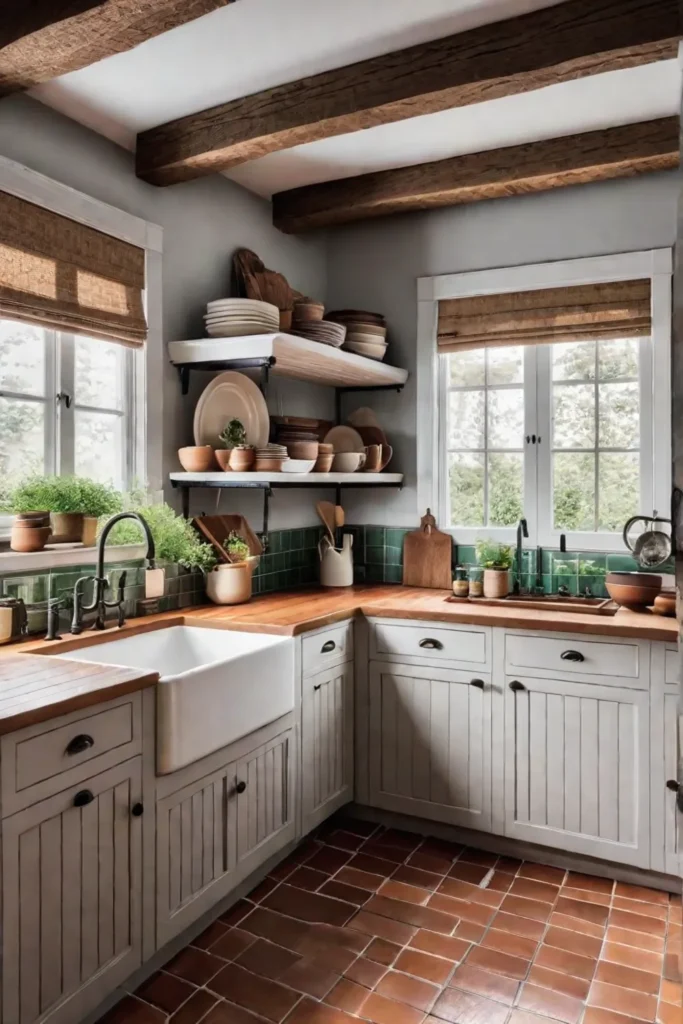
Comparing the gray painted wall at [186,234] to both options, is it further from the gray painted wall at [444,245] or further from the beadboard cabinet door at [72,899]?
the beadboard cabinet door at [72,899]

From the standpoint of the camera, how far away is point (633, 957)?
7.59 ft

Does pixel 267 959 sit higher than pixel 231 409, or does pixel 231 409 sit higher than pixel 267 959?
pixel 231 409

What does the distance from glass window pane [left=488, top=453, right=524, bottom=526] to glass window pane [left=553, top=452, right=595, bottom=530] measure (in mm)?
172

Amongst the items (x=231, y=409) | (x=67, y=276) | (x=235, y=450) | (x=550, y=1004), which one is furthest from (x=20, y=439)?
(x=550, y=1004)

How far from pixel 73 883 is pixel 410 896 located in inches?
49.2

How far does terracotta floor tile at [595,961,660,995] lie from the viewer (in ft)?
7.13

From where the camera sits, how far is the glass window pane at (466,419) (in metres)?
3.80

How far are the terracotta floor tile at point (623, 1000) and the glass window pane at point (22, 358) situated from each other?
2516mm

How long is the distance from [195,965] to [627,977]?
124 cm

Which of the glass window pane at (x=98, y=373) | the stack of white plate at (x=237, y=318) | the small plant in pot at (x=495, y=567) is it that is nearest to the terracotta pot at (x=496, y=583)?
the small plant in pot at (x=495, y=567)

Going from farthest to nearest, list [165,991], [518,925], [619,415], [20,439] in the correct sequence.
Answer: [619,415], [20,439], [518,925], [165,991]

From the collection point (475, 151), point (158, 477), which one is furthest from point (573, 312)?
point (158, 477)

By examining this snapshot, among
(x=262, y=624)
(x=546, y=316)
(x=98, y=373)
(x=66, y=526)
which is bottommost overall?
(x=262, y=624)

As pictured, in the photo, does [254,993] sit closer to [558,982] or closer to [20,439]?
[558,982]
